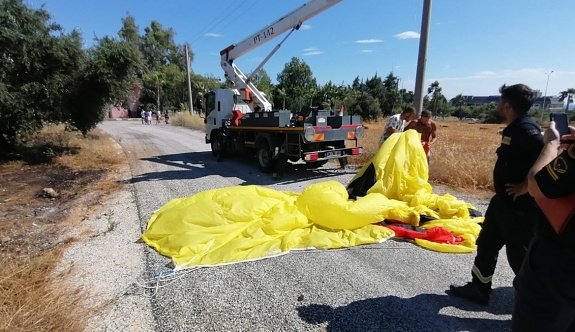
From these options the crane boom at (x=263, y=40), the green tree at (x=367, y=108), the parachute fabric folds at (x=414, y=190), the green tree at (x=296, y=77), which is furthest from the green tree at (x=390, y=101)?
the parachute fabric folds at (x=414, y=190)

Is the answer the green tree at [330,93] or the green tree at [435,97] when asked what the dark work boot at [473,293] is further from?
the green tree at [435,97]

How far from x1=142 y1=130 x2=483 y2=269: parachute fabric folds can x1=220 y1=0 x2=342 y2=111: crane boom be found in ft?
19.6

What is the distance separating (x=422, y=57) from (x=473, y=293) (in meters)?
6.05

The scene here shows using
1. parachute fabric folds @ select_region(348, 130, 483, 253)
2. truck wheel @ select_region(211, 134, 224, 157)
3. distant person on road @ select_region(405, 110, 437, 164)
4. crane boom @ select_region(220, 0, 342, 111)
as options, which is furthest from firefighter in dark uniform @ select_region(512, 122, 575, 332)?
truck wheel @ select_region(211, 134, 224, 157)

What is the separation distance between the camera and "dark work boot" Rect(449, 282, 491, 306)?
106 inches

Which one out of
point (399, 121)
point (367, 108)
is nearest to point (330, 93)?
point (367, 108)

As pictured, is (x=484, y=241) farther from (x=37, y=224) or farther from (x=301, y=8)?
(x=301, y=8)

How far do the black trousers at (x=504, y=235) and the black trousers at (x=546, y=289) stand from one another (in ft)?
2.20

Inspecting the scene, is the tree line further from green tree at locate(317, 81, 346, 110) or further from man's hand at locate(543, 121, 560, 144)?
green tree at locate(317, 81, 346, 110)

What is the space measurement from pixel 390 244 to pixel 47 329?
342 cm

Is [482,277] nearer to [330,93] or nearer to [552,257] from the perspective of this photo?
[552,257]

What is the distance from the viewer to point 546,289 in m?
1.52

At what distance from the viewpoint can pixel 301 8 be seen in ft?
29.2

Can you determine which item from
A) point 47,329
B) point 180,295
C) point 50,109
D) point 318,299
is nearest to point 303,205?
point 318,299
